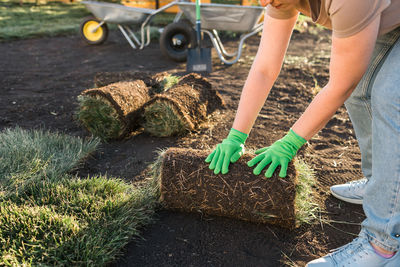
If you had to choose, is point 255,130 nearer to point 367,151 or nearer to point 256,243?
point 367,151

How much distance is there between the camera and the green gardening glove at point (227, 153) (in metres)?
1.66

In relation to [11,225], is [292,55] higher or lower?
higher

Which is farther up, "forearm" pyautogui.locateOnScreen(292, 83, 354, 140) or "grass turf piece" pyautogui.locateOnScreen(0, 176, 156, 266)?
"forearm" pyautogui.locateOnScreen(292, 83, 354, 140)

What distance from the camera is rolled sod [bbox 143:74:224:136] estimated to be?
2.56m

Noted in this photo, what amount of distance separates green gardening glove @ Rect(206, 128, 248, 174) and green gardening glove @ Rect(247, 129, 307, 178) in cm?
13

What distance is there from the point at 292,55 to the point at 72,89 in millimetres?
3473

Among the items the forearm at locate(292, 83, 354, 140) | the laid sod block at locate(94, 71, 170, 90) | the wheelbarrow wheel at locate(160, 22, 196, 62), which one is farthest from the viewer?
the wheelbarrow wheel at locate(160, 22, 196, 62)

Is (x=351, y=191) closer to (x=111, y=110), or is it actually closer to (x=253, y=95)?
(x=253, y=95)

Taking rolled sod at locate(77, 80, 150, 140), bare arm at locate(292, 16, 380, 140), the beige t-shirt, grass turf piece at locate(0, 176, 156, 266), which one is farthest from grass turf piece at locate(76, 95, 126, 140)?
the beige t-shirt

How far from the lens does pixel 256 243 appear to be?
1645 mm

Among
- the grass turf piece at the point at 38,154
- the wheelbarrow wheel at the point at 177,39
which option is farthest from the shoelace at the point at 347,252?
the wheelbarrow wheel at the point at 177,39

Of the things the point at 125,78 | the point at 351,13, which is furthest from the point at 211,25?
the point at 351,13

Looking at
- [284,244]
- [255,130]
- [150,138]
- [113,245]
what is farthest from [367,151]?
[150,138]

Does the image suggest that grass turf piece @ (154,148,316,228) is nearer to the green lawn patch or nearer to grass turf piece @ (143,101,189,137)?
the green lawn patch
